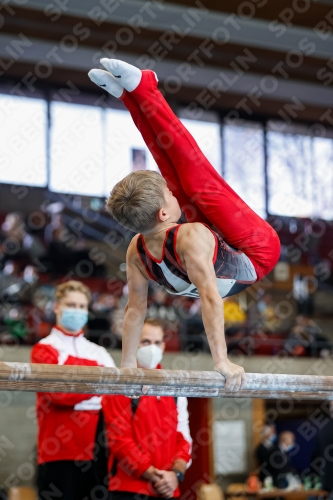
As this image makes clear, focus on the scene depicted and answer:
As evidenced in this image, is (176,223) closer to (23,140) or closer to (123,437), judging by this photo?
(123,437)

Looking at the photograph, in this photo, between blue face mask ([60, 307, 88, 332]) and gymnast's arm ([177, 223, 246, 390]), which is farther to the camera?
blue face mask ([60, 307, 88, 332])

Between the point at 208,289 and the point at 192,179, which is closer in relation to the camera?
the point at 208,289

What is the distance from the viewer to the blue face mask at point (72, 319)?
398cm

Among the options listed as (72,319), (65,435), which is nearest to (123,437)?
(65,435)

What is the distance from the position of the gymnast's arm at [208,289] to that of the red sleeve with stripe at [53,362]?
4.01 feet

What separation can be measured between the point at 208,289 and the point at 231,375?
0.34m

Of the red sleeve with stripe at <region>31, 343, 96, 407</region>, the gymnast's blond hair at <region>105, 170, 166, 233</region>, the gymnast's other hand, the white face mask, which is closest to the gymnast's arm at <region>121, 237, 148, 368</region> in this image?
the gymnast's blond hair at <region>105, 170, 166, 233</region>

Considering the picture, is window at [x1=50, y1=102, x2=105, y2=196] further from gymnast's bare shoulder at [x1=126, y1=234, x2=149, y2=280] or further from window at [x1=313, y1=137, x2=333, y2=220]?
gymnast's bare shoulder at [x1=126, y1=234, x2=149, y2=280]

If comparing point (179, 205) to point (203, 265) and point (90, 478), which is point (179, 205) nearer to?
point (203, 265)

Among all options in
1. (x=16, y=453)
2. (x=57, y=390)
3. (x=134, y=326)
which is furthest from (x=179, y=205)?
(x=16, y=453)

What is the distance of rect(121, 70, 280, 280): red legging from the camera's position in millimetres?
2977

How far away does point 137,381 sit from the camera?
8.08 ft

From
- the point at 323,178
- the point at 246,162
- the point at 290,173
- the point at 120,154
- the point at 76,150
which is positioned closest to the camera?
the point at 76,150

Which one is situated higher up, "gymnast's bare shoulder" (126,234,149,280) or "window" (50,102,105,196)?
"window" (50,102,105,196)
